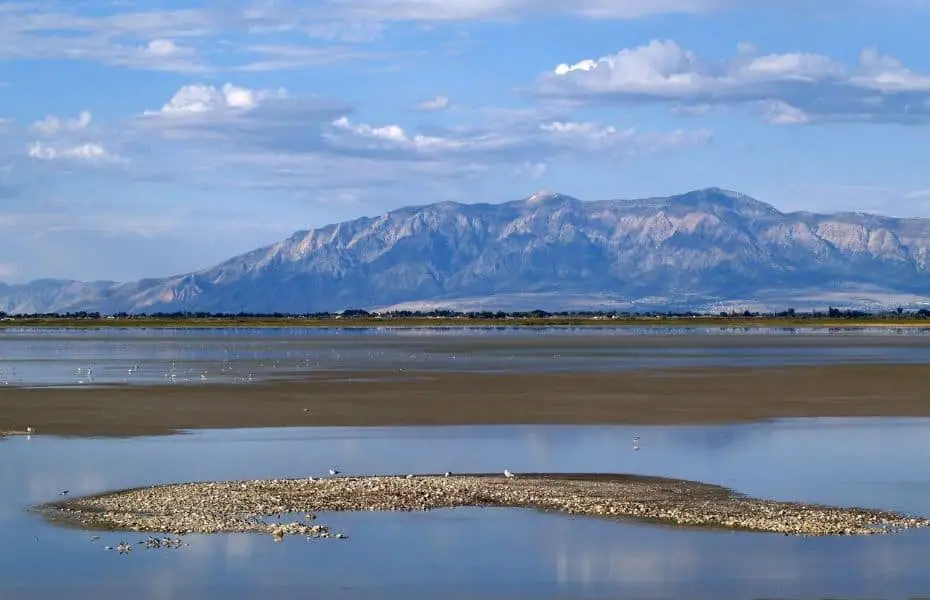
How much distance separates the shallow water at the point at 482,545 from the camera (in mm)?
17359

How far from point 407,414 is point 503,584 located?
25130mm

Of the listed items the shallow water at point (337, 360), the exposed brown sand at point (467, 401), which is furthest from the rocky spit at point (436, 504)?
the shallow water at point (337, 360)

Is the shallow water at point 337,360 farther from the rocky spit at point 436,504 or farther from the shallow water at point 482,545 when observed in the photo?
the rocky spit at point 436,504

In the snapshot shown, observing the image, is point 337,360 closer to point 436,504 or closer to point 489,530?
point 436,504

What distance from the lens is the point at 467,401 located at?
1870 inches

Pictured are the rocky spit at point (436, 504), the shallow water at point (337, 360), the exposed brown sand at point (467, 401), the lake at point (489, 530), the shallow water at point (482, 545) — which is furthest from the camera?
the shallow water at point (337, 360)

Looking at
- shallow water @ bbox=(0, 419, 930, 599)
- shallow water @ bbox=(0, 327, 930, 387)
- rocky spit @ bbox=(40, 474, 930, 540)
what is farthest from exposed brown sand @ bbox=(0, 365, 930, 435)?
rocky spit @ bbox=(40, 474, 930, 540)

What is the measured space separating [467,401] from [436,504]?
948 inches

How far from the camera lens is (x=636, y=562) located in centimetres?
1866

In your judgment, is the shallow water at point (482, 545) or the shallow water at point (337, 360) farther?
the shallow water at point (337, 360)

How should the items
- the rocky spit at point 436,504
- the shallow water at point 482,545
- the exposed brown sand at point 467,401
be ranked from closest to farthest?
the shallow water at point 482,545, the rocky spit at point 436,504, the exposed brown sand at point 467,401

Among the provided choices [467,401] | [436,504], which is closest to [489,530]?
[436,504]

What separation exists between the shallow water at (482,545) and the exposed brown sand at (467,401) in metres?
8.60

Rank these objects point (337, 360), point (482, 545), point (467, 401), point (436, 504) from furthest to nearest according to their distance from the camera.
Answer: point (337, 360)
point (467, 401)
point (436, 504)
point (482, 545)
